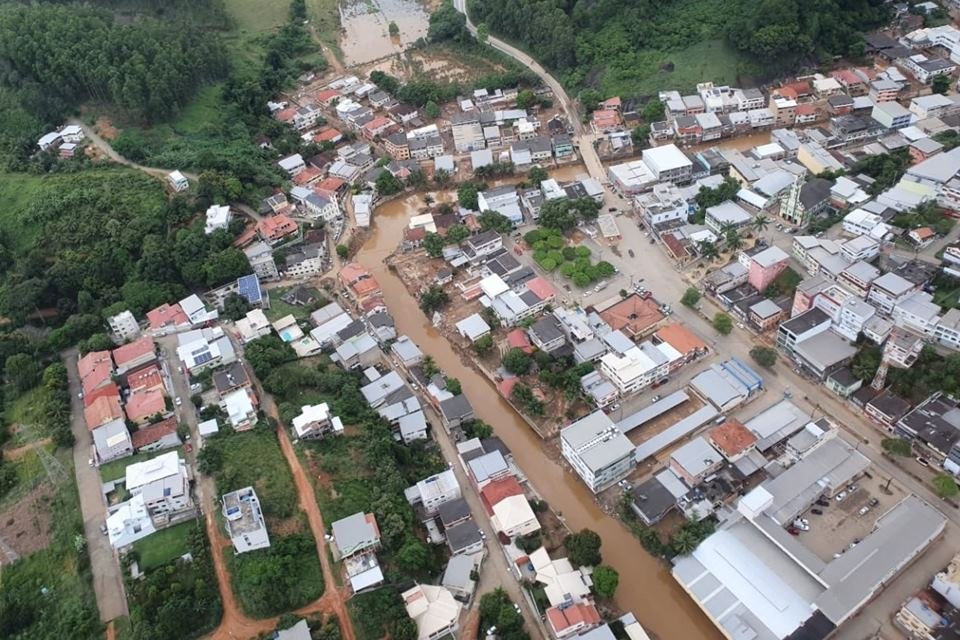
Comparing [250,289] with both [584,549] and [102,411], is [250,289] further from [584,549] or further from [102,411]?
[584,549]

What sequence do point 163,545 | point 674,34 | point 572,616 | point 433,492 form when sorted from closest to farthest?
point 572,616
point 163,545
point 433,492
point 674,34

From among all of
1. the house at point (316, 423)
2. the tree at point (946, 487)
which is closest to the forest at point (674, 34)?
the tree at point (946, 487)

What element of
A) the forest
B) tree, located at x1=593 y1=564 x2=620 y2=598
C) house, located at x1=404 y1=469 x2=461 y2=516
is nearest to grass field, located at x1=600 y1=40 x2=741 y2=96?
the forest

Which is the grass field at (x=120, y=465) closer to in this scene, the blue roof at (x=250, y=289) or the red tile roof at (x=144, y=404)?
the red tile roof at (x=144, y=404)

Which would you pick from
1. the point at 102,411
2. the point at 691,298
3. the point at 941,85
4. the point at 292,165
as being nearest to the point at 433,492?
the point at 102,411

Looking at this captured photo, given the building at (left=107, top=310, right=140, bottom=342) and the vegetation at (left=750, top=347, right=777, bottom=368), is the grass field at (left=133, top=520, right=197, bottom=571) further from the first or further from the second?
the vegetation at (left=750, top=347, right=777, bottom=368)
